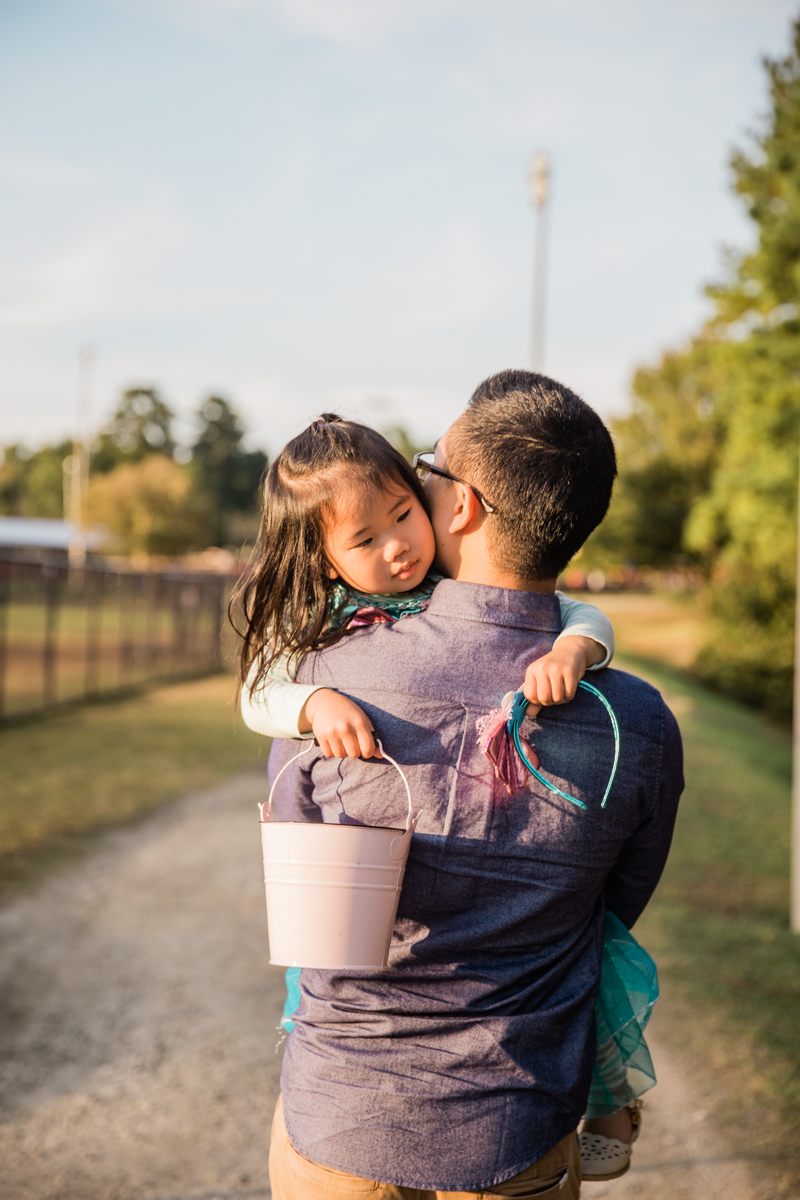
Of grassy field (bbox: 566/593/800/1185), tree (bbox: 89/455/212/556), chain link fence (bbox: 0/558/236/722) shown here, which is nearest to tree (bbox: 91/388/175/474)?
tree (bbox: 89/455/212/556)

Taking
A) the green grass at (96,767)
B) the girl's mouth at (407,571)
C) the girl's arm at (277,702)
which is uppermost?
the girl's mouth at (407,571)

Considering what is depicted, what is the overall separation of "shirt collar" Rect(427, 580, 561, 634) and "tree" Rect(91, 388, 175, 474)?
3381 inches

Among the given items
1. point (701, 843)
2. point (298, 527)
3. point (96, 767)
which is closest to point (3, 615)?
point (96, 767)

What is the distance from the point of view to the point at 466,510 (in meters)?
1.56

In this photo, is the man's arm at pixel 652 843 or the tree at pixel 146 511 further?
the tree at pixel 146 511

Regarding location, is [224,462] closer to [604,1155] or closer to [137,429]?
[137,429]

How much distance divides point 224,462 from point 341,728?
283ft

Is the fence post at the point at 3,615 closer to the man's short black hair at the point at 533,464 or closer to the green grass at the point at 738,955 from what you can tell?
the green grass at the point at 738,955

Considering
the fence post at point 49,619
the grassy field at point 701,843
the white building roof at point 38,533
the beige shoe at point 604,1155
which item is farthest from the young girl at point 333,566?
the white building roof at point 38,533

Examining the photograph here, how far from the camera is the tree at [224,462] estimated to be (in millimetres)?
80750

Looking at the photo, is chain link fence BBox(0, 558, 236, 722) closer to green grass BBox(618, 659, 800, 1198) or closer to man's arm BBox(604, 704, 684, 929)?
green grass BBox(618, 659, 800, 1198)

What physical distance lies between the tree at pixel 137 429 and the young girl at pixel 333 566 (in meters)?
85.6

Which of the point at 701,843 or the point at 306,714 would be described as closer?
the point at 306,714

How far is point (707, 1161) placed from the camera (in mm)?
3559
